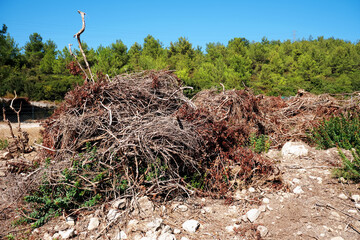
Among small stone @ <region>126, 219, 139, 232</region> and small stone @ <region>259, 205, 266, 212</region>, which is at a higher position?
small stone @ <region>126, 219, 139, 232</region>

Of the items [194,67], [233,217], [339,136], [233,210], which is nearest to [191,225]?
[233,217]

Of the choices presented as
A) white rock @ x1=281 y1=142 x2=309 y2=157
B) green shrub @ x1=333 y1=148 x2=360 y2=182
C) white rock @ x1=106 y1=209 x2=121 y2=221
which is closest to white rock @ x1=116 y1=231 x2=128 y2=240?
white rock @ x1=106 y1=209 x2=121 y2=221

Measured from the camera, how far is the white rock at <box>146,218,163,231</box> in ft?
9.60

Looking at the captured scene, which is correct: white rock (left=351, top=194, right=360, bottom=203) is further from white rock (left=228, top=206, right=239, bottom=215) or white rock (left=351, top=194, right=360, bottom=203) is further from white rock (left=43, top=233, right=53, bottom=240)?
white rock (left=43, top=233, right=53, bottom=240)

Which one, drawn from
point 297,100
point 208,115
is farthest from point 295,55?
point 208,115

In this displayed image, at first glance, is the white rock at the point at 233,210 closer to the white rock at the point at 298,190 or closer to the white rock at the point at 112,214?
the white rock at the point at 298,190

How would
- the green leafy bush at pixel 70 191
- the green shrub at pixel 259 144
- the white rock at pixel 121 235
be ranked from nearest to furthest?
1. the white rock at pixel 121 235
2. the green leafy bush at pixel 70 191
3. the green shrub at pixel 259 144

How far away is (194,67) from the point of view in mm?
26219

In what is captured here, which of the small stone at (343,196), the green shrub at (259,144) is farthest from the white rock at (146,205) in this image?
the green shrub at (259,144)

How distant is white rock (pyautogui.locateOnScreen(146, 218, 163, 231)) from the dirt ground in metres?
0.12

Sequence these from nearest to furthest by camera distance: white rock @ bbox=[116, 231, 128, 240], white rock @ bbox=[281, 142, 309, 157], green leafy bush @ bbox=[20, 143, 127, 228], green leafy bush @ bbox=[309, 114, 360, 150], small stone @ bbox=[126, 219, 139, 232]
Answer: white rock @ bbox=[116, 231, 128, 240] < small stone @ bbox=[126, 219, 139, 232] < green leafy bush @ bbox=[20, 143, 127, 228] < green leafy bush @ bbox=[309, 114, 360, 150] < white rock @ bbox=[281, 142, 309, 157]

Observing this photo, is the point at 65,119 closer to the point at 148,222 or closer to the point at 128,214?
the point at 128,214

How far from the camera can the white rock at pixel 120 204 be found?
3318mm

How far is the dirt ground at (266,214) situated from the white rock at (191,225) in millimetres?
53
